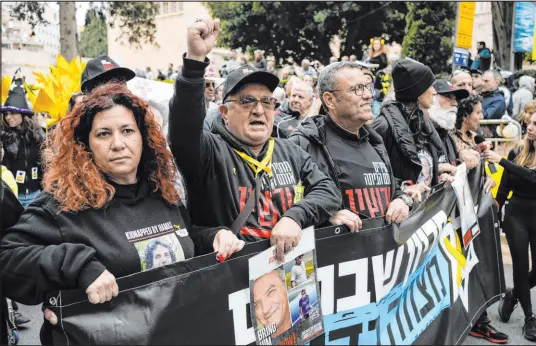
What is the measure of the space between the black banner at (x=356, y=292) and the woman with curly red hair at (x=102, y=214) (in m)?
0.09

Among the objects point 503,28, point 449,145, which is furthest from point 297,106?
point 503,28

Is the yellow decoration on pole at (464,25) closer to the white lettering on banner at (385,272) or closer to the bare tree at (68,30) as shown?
the white lettering on banner at (385,272)

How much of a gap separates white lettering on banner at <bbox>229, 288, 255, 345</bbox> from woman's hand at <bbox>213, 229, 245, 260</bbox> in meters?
0.18

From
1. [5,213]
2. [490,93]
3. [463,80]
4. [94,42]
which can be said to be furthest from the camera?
[94,42]

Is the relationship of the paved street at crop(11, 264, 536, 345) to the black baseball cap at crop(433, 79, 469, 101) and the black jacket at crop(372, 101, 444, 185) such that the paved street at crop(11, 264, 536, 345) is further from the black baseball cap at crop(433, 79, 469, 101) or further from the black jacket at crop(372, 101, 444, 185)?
the black baseball cap at crop(433, 79, 469, 101)

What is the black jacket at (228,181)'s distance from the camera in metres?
2.51

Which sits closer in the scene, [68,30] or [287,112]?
[287,112]

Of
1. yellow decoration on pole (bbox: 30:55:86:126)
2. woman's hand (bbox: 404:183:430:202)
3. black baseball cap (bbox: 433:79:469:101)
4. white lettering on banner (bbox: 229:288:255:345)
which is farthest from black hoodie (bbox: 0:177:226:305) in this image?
yellow decoration on pole (bbox: 30:55:86:126)

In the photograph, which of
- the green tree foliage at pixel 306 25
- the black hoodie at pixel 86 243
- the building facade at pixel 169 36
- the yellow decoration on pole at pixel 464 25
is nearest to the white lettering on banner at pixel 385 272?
the black hoodie at pixel 86 243

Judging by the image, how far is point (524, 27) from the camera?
51.9ft

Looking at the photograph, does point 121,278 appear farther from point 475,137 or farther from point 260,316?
point 475,137

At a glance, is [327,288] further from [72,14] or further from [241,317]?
[72,14]

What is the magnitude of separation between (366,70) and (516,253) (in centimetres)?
243

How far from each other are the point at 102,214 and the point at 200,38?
2.73 ft
